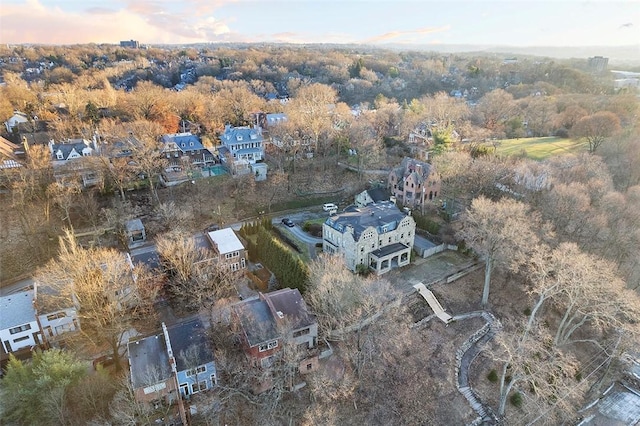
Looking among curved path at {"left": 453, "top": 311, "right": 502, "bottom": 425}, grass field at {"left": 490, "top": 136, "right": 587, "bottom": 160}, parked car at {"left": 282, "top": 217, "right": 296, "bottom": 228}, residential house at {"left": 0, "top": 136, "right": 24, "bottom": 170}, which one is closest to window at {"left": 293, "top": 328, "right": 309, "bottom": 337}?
curved path at {"left": 453, "top": 311, "right": 502, "bottom": 425}

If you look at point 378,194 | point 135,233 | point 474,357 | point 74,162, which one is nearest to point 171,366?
point 135,233

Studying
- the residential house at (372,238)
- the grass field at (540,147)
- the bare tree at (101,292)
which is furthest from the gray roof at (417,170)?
the bare tree at (101,292)

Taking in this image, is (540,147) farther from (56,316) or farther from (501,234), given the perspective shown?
(56,316)

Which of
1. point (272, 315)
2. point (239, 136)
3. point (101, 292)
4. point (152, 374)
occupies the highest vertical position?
point (239, 136)

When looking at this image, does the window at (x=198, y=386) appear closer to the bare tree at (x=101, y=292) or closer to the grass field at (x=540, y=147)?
the bare tree at (x=101, y=292)

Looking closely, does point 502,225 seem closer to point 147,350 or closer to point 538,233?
point 538,233

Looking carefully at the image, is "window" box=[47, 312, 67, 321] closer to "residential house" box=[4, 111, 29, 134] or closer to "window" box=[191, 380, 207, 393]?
"window" box=[191, 380, 207, 393]

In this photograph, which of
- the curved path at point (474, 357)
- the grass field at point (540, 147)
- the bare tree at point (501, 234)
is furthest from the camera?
the grass field at point (540, 147)

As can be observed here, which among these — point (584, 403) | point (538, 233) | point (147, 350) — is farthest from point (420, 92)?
point (147, 350)
